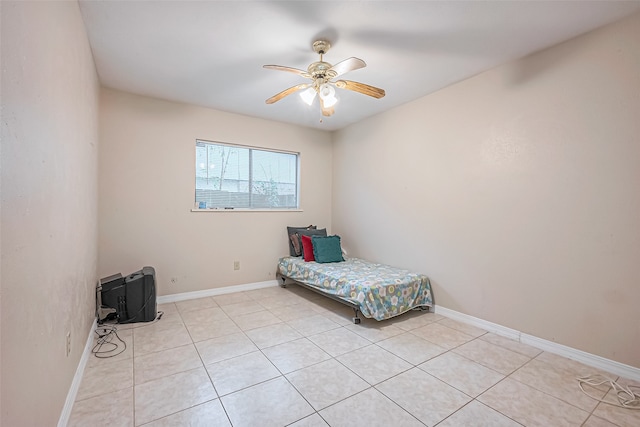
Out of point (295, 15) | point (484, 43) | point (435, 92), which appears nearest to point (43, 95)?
point (295, 15)

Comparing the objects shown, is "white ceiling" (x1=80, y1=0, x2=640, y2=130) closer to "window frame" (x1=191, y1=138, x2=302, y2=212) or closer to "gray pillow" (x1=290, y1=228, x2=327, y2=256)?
"window frame" (x1=191, y1=138, x2=302, y2=212)

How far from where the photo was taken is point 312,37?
2268 mm

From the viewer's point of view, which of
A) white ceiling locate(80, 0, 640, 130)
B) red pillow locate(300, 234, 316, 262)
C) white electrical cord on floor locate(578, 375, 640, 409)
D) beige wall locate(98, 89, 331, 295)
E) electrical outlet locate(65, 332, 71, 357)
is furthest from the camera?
red pillow locate(300, 234, 316, 262)

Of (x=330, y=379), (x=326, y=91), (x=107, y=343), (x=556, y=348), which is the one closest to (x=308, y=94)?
(x=326, y=91)

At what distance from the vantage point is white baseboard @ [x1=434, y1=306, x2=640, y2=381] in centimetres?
204

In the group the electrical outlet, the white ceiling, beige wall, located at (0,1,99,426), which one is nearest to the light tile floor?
the electrical outlet

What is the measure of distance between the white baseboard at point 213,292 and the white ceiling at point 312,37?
253 centimetres

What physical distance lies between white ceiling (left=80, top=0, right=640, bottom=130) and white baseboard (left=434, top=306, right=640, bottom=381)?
2487 mm

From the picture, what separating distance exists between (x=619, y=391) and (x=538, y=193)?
58.0 inches

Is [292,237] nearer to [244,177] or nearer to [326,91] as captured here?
[244,177]

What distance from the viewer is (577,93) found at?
226 centimetres

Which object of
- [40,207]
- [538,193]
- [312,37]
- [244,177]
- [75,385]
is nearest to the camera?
[40,207]

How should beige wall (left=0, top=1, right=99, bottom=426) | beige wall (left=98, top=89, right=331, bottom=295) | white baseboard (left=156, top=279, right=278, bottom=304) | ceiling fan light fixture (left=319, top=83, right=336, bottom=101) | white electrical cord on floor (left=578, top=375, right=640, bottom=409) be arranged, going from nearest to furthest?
1. beige wall (left=0, top=1, right=99, bottom=426)
2. white electrical cord on floor (left=578, top=375, right=640, bottom=409)
3. ceiling fan light fixture (left=319, top=83, right=336, bottom=101)
4. beige wall (left=98, top=89, right=331, bottom=295)
5. white baseboard (left=156, top=279, right=278, bottom=304)

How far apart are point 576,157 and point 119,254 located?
15.1ft
